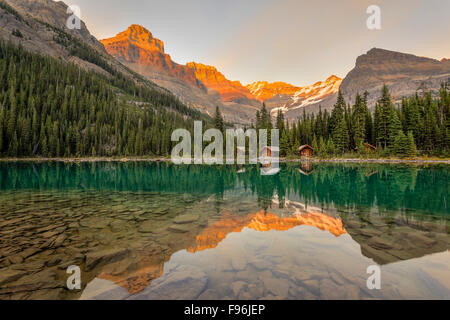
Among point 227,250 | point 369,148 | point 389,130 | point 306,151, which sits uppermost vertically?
point 389,130

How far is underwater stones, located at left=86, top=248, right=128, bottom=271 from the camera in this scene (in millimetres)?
6891

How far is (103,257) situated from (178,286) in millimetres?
3272

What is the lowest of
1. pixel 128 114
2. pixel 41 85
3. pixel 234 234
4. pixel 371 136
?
pixel 234 234

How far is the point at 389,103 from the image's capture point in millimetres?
64812

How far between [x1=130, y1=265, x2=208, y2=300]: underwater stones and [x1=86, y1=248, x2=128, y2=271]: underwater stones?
2197 millimetres

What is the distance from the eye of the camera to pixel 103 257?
7277 mm

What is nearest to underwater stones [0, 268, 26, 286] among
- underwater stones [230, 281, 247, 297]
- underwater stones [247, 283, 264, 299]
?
underwater stones [230, 281, 247, 297]

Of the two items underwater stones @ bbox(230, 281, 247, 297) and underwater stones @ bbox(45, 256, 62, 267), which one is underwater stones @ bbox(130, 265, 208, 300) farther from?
underwater stones @ bbox(45, 256, 62, 267)

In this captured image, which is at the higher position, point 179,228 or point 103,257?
point 103,257

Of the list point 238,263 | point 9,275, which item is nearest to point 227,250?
point 238,263

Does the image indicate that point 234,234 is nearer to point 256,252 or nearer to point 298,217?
point 256,252

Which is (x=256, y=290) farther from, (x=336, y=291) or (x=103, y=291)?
(x=103, y=291)

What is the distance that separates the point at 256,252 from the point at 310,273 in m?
2.16
